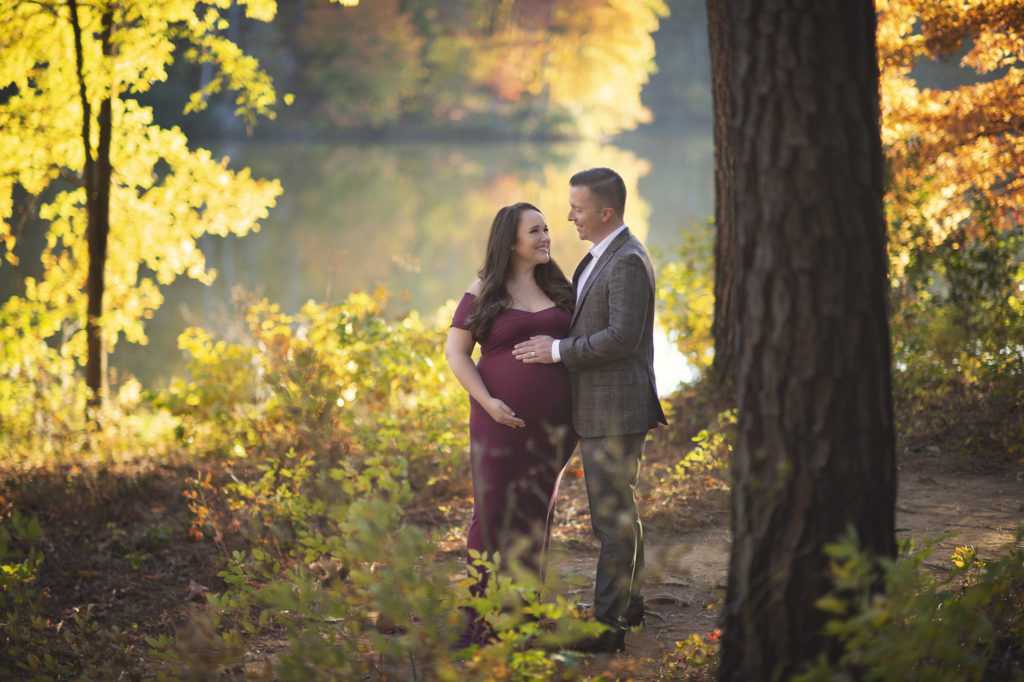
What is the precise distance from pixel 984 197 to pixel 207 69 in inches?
1265

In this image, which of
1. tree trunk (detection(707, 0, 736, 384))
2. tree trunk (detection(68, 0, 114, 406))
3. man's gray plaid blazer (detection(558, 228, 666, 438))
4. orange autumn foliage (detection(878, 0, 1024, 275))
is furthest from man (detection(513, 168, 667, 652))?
tree trunk (detection(68, 0, 114, 406))

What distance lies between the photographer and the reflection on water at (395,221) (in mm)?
12445

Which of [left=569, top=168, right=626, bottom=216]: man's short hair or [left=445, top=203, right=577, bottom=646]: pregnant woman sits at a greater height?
[left=569, top=168, right=626, bottom=216]: man's short hair

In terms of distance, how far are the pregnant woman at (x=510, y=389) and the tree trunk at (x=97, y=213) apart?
411 centimetres

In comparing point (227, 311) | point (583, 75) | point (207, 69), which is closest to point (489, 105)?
point (583, 75)

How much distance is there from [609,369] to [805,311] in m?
1.29

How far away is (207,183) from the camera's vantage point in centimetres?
695

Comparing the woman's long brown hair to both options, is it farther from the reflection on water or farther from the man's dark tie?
the reflection on water

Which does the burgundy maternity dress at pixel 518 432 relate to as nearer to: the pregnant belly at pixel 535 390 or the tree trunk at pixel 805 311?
the pregnant belly at pixel 535 390

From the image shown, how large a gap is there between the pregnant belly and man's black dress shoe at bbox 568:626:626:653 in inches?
33.8

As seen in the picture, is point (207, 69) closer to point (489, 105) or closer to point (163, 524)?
point (489, 105)

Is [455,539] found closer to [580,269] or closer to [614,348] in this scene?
[580,269]

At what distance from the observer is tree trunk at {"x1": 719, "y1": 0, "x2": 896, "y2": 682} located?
2.23 m

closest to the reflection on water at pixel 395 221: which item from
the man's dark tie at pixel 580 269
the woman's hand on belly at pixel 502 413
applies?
the man's dark tie at pixel 580 269
